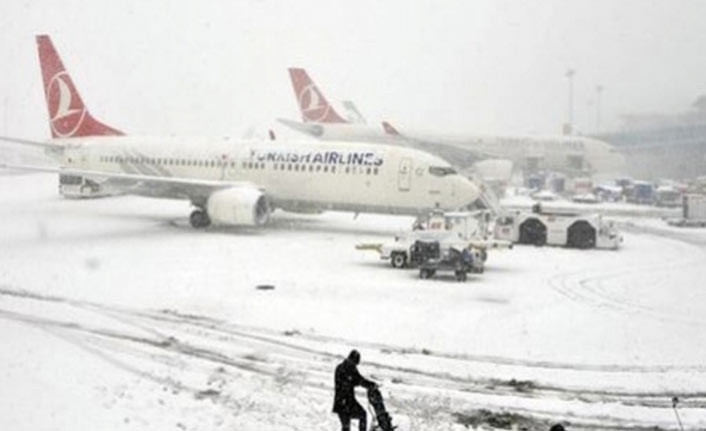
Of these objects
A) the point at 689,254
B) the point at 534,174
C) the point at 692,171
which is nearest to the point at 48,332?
the point at 689,254

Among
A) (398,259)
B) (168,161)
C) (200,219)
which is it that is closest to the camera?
(398,259)

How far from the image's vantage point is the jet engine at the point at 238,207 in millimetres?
31062

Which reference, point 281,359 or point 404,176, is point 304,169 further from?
point 281,359

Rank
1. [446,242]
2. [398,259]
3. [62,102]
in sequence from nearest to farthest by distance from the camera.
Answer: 1. [446,242]
2. [398,259]
3. [62,102]

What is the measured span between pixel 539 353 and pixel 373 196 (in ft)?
56.5

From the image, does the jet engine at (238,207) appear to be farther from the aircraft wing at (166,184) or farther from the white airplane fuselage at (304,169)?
the white airplane fuselage at (304,169)

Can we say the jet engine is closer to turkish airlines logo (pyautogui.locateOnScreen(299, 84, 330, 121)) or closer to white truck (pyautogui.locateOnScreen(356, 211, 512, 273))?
white truck (pyautogui.locateOnScreen(356, 211, 512, 273))

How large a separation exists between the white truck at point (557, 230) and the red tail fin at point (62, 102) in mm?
21938

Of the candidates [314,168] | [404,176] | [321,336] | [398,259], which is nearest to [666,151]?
[404,176]

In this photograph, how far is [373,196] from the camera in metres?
31.1

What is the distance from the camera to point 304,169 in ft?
108

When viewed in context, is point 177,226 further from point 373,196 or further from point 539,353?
point 539,353

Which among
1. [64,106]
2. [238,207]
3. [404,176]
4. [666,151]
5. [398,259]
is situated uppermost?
[666,151]

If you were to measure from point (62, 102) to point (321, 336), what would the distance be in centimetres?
3041
